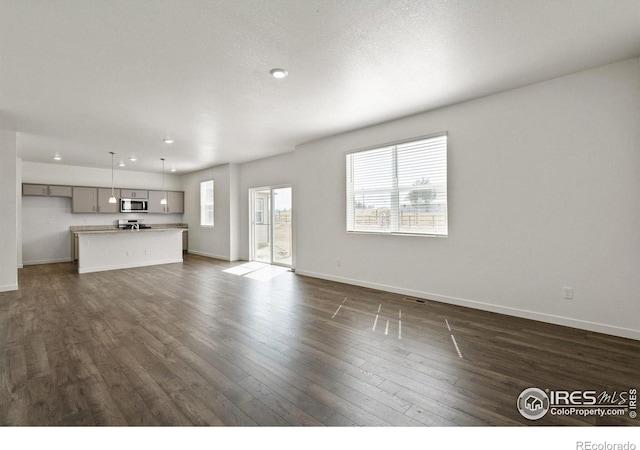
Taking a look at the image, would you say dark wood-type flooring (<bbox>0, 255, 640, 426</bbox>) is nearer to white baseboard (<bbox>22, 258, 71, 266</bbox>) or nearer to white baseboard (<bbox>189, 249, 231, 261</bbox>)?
white baseboard (<bbox>189, 249, 231, 261</bbox>)

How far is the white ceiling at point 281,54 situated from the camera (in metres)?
2.29

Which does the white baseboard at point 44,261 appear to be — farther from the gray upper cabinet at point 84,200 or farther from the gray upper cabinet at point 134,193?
the gray upper cabinet at point 134,193

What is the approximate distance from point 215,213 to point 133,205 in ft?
9.14

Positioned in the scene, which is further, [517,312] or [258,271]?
[258,271]

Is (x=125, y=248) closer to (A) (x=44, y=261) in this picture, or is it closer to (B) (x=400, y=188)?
(A) (x=44, y=261)

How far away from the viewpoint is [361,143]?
530 cm

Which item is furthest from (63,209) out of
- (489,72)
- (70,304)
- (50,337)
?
(489,72)

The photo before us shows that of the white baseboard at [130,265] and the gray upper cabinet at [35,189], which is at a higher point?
the gray upper cabinet at [35,189]

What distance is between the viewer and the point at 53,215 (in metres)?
8.42

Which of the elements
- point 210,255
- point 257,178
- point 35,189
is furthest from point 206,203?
point 35,189

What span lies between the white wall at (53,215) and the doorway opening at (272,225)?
15.6ft

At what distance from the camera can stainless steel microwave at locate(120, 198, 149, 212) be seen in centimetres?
938

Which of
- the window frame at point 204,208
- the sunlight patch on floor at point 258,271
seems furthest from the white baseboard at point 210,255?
the sunlight patch on floor at point 258,271

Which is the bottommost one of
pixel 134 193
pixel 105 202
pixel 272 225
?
pixel 272 225
